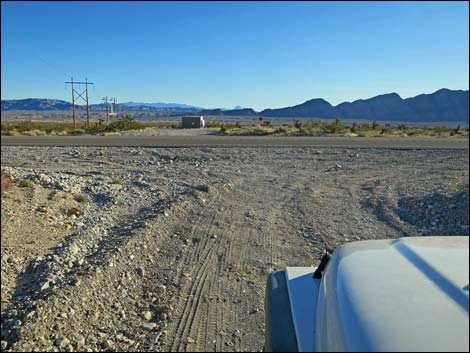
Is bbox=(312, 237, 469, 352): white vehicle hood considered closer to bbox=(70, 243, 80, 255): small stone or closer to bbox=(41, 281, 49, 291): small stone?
bbox=(41, 281, 49, 291): small stone

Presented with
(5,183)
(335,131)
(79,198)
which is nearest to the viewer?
(5,183)

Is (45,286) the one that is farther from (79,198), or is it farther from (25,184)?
(25,184)

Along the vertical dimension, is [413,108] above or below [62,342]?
above

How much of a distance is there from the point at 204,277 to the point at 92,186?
6184mm

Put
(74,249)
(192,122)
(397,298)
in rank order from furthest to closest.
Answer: (192,122) < (74,249) < (397,298)

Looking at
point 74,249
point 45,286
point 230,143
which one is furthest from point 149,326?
point 230,143

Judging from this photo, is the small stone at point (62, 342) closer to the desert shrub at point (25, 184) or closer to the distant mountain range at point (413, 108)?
the desert shrub at point (25, 184)

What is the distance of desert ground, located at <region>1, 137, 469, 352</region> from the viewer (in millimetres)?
4547

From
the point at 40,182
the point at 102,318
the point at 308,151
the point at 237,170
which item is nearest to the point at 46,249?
the point at 102,318

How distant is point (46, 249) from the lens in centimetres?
653

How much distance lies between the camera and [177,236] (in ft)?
24.5

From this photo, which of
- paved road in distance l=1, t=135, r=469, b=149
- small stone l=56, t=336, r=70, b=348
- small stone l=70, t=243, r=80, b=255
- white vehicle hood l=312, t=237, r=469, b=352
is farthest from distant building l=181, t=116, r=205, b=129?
white vehicle hood l=312, t=237, r=469, b=352

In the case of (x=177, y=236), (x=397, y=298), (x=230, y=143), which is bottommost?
(x=177, y=236)

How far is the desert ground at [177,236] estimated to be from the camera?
14.9 ft
